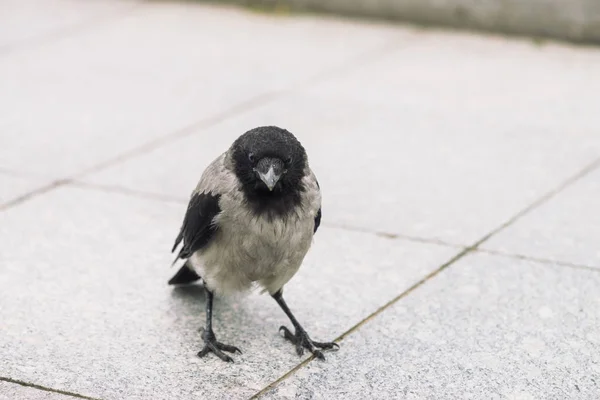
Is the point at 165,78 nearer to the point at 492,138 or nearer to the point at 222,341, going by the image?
the point at 492,138

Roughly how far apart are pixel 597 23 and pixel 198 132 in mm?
3852

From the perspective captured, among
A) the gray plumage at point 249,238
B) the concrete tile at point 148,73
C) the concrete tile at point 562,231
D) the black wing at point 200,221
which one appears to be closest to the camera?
the gray plumage at point 249,238

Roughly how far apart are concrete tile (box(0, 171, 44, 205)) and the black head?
2621mm

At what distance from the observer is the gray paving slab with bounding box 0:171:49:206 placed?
6.87 metres

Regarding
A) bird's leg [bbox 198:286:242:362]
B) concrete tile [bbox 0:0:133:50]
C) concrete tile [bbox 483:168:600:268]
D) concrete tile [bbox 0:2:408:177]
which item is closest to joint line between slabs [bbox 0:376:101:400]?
bird's leg [bbox 198:286:242:362]

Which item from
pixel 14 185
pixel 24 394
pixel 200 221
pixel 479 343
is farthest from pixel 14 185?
pixel 479 343

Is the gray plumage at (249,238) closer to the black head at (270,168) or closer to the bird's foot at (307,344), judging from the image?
the black head at (270,168)

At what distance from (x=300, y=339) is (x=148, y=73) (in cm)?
479

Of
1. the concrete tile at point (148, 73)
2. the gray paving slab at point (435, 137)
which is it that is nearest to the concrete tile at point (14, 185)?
the concrete tile at point (148, 73)

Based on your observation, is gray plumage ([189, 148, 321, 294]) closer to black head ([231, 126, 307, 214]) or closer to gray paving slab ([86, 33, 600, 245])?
black head ([231, 126, 307, 214])

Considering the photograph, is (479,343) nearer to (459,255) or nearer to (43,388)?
(459,255)

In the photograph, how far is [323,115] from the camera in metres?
8.25

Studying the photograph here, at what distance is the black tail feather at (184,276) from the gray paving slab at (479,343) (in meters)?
0.91

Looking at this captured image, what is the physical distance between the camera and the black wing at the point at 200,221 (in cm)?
481
